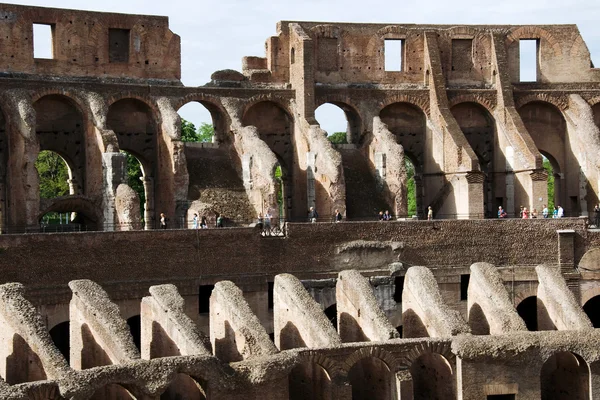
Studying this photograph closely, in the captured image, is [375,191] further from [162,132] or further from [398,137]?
[162,132]

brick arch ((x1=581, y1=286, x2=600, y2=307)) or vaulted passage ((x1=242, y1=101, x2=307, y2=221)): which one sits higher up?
vaulted passage ((x1=242, y1=101, x2=307, y2=221))

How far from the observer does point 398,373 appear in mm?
25062

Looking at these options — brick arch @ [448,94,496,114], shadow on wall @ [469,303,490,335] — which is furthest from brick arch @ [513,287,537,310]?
brick arch @ [448,94,496,114]

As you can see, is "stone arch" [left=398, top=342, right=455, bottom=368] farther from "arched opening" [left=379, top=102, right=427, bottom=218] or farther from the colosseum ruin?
"arched opening" [left=379, top=102, right=427, bottom=218]

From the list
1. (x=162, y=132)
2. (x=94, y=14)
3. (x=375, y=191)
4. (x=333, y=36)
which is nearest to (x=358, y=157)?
(x=375, y=191)

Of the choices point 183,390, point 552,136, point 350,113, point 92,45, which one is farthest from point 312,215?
point 552,136

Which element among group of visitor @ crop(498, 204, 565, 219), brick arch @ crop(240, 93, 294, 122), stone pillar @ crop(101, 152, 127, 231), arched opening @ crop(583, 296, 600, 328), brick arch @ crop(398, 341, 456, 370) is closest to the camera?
brick arch @ crop(398, 341, 456, 370)

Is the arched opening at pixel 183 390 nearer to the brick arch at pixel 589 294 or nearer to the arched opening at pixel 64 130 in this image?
the arched opening at pixel 64 130

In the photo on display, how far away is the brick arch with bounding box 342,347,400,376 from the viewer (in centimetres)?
2483

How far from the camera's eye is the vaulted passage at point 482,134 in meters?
37.0

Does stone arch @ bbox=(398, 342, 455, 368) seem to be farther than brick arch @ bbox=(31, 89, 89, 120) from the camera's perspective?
No

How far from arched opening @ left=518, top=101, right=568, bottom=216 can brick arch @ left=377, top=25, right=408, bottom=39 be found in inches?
194

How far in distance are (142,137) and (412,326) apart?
36.9 feet

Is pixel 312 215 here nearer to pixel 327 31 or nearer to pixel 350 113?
pixel 350 113
